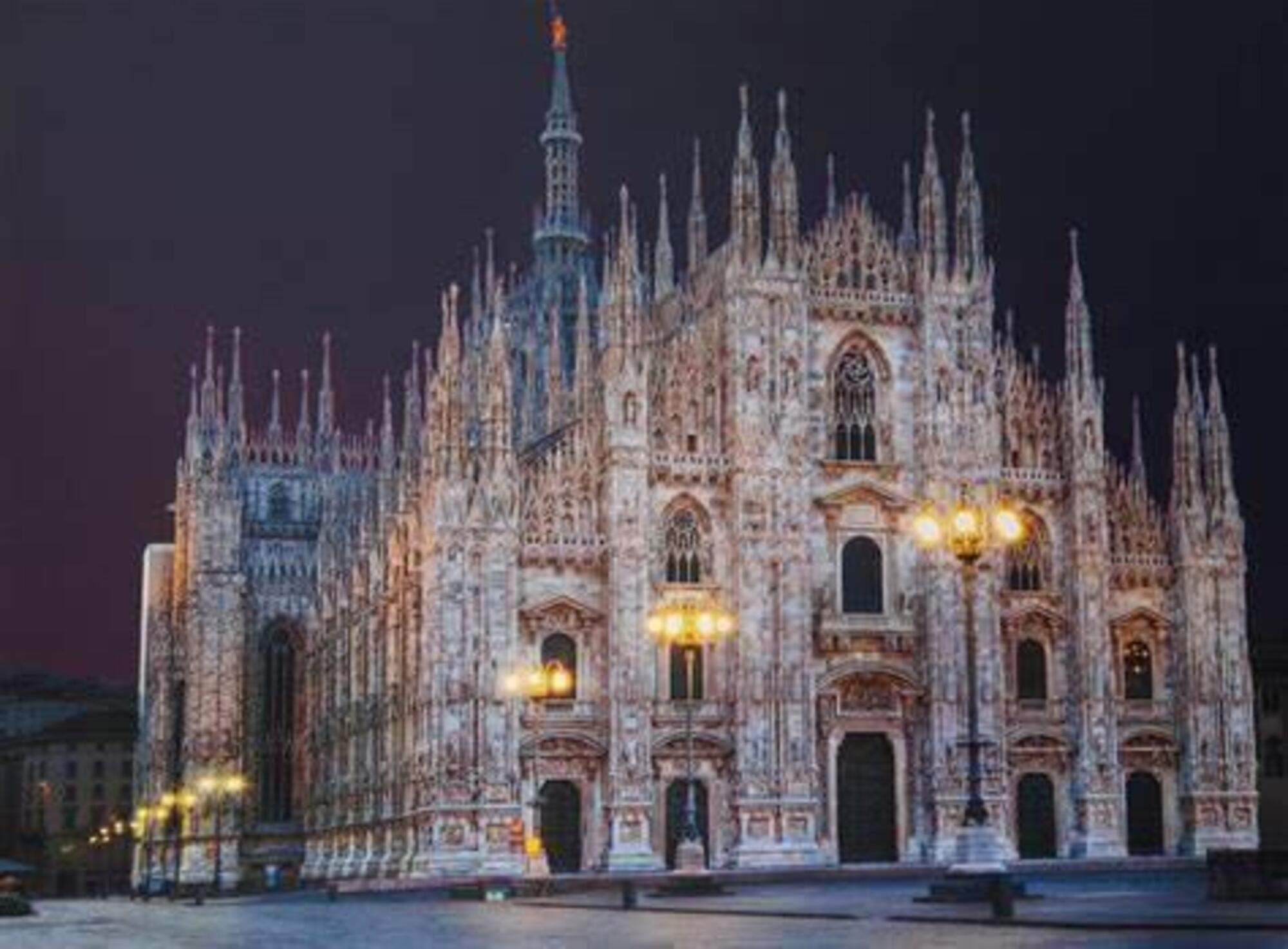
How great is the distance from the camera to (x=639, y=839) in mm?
65250

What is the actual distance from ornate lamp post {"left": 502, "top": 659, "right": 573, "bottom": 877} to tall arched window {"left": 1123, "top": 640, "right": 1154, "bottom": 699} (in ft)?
62.5

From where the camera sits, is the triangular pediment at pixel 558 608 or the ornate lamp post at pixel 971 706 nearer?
the ornate lamp post at pixel 971 706

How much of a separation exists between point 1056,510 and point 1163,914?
136 ft

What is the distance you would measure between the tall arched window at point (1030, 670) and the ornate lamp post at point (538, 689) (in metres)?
15.2

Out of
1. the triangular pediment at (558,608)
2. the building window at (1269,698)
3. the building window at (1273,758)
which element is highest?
the triangular pediment at (558,608)

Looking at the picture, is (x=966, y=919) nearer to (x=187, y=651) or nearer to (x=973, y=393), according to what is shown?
(x=973, y=393)

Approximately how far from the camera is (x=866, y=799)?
6975cm

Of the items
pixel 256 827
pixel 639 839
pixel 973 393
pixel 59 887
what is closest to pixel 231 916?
pixel 639 839

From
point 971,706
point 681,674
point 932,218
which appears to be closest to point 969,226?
point 932,218

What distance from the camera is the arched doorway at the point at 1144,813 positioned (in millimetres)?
71438

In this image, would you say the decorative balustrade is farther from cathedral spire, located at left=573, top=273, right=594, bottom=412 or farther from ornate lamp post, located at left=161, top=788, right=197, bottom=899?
ornate lamp post, located at left=161, top=788, right=197, bottom=899

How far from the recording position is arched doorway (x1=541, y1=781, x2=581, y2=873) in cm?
6594

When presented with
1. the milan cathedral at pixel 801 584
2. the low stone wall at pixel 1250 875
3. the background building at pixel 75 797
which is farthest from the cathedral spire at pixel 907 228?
the background building at pixel 75 797

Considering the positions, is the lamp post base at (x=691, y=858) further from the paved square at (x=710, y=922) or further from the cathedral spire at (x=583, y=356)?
the cathedral spire at (x=583, y=356)
